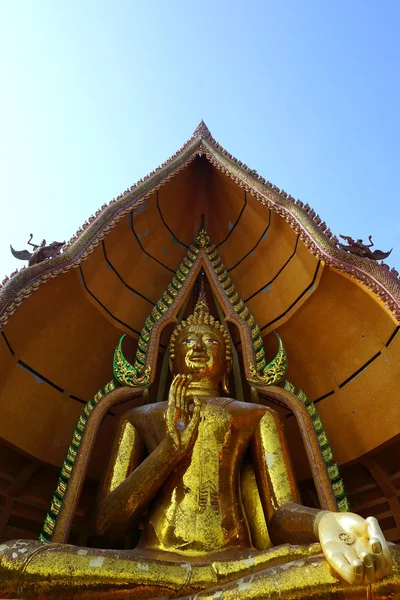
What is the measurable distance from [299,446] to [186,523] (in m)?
1.29

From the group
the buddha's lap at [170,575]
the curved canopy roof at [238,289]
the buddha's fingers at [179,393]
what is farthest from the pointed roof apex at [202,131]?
the buddha's lap at [170,575]

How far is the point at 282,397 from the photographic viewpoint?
2.91 meters

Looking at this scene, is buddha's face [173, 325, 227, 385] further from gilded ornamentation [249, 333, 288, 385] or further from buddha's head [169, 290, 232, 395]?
gilded ornamentation [249, 333, 288, 385]

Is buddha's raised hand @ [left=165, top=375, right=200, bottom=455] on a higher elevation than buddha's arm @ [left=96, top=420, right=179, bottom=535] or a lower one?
higher

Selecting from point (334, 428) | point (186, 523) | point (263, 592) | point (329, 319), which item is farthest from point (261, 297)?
point (263, 592)

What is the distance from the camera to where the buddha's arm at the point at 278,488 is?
6.76ft

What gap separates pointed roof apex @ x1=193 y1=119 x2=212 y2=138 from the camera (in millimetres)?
4316

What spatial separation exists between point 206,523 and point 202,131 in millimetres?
3302

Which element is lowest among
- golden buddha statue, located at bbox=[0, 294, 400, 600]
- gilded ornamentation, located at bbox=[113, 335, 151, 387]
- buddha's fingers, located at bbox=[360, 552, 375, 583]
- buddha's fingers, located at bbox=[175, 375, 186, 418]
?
buddha's fingers, located at bbox=[360, 552, 375, 583]

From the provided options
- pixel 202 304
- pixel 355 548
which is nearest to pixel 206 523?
pixel 355 548

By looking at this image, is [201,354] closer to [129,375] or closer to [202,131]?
[129,375]

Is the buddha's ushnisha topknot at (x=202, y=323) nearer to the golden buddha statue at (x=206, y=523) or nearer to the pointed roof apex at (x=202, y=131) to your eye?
the golden buddha statue at (x=206, y=523)

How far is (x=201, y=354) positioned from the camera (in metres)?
3.08

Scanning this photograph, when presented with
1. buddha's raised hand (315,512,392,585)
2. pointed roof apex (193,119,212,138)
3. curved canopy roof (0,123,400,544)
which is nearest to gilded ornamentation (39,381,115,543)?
curved canopy roof (0,123,400,544)
